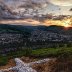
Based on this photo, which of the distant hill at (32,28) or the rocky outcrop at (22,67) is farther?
the distant hill at (32,28)

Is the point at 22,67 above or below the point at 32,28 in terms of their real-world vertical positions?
below

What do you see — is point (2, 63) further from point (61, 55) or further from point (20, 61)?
point (61, 55)

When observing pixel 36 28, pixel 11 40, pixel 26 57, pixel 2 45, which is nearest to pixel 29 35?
pixel 36 28

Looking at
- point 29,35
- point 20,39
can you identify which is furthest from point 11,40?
point 29,35

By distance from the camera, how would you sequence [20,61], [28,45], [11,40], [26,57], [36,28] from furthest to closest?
[36,28], [11,40], [28,45], [26,57], [20,61]

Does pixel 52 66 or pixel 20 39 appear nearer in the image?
pixel 52 66

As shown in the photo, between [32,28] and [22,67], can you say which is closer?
[22,67]

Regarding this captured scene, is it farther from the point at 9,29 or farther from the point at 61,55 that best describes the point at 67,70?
the point at 9,29

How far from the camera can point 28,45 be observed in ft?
290

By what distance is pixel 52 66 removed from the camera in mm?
57625

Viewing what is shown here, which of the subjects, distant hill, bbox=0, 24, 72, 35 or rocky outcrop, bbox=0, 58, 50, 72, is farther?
distant hill, bbox=0, 24, 72, 35

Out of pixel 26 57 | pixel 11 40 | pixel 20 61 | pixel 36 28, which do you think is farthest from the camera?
pixel 36 28

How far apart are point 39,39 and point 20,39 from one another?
19.9 ft

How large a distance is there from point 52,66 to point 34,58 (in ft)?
18.5
